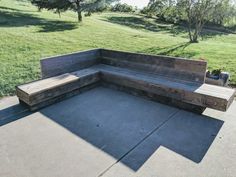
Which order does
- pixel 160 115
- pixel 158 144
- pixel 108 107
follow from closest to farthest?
pixel 158 144 → pixel 160 115 → pixel 108 107

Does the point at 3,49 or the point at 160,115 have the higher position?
the point at 3,49

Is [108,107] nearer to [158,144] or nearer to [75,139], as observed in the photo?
[75,139]

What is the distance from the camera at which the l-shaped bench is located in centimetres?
323

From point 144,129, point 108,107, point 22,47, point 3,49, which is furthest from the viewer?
point 22,47

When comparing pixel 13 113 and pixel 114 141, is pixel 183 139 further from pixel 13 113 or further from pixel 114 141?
pixel 13 113

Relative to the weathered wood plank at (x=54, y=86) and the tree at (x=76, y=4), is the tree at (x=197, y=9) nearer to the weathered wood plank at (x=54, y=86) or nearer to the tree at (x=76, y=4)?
the tree at (x=76, y=4)

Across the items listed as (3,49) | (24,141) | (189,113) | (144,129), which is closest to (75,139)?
(24,141)

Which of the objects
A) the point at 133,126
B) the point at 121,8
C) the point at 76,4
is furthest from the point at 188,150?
the point at 121,8

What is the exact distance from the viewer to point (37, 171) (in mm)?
2121

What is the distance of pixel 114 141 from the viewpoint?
2.61 m

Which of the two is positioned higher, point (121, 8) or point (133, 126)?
point (121, 8)

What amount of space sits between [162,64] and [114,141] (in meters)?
1.89

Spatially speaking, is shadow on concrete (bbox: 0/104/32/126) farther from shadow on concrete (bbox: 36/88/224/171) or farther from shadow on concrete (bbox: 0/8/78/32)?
shadow on concrete (bbox: 0/8/78/32)

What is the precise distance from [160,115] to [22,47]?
4640 mm
